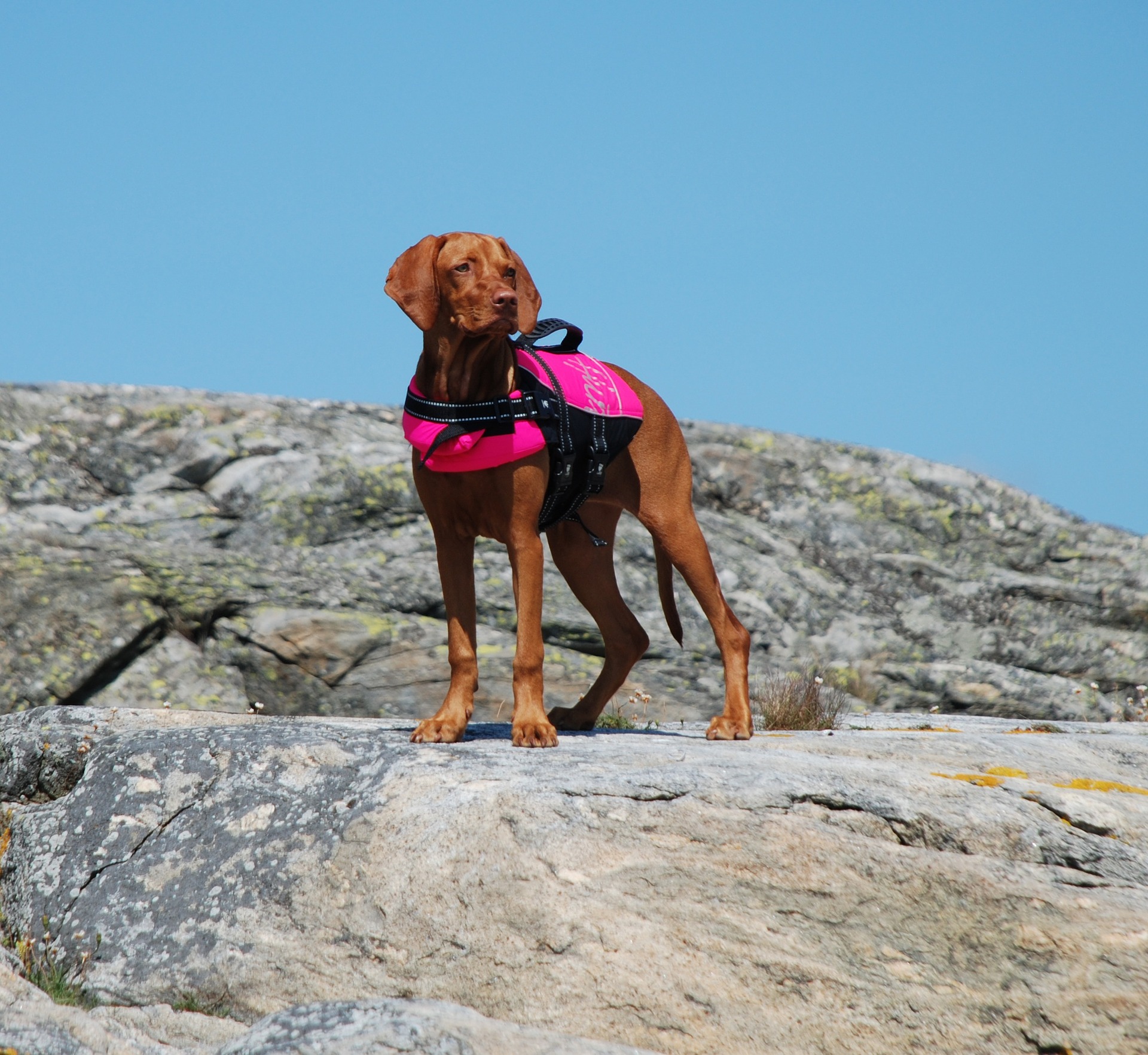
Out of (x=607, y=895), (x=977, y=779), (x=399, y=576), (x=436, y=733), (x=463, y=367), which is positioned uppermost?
(x=399, y=576)

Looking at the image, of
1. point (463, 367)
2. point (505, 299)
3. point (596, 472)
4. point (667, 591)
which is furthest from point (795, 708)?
point (505, 299)

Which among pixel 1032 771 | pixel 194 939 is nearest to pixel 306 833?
pixel 194 939

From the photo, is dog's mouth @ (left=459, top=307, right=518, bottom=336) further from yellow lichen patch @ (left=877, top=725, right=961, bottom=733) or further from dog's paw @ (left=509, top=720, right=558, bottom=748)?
yellow lichen patch @ (left=877, top=725, right=961, bottom=733)

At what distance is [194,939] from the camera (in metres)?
4.30

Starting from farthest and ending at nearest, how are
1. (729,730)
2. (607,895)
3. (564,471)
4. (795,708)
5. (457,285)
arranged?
(795,708), (729,730), (564,471), (457,285), (607,895)

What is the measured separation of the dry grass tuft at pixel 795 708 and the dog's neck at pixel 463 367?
351 cm

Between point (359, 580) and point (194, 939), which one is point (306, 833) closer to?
point (194, 939)

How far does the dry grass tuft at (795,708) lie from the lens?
7.72 metres

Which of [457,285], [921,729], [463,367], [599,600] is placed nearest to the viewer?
[457,285]

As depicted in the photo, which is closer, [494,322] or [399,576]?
[494,322]

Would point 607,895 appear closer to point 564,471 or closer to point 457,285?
point 564,471

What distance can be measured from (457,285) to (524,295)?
35cm

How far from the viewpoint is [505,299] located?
485 cm

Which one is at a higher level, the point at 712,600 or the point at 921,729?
the point at 712,600
